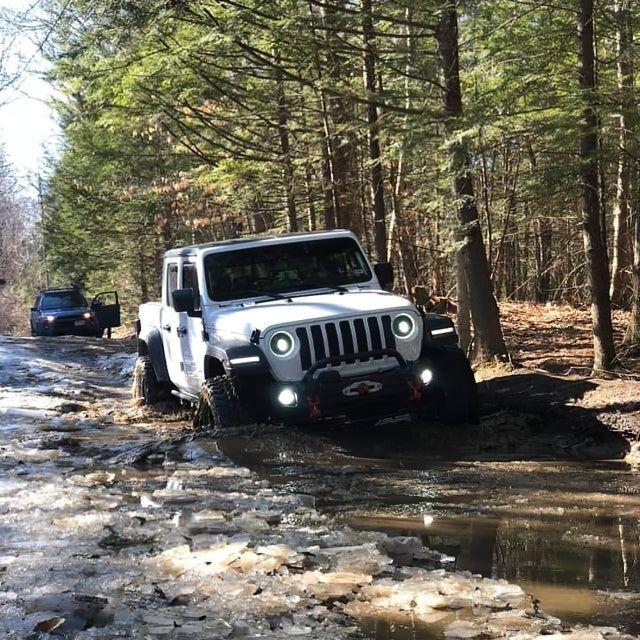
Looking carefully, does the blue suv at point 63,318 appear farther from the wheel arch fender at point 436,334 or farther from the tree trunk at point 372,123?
the wheel arch fender at point 436,334

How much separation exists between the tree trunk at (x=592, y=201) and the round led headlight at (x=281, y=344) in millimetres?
4580

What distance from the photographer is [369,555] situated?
3.96 m

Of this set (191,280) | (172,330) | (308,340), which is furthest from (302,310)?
(172,330)

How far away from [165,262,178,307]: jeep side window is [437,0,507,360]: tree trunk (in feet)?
11.8

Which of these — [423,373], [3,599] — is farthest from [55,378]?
[3,599]

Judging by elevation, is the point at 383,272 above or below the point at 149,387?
above

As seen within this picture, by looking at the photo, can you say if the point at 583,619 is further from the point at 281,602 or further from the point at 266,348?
the point at 266,348

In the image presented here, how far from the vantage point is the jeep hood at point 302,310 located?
281 inches

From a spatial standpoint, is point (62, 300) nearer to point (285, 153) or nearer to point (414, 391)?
point (285, 153)

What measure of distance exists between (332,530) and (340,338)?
2.79m

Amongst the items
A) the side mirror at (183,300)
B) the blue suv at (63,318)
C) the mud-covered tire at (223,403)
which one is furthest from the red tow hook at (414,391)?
the blue suv at (63,318)

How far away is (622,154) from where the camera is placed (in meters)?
9.98

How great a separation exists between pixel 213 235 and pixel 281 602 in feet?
109

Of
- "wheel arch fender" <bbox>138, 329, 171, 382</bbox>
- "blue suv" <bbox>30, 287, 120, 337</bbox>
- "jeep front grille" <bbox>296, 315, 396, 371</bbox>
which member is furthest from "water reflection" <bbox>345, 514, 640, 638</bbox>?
"blue suv" <bbox>30, 287, 120, 337</bbox>
